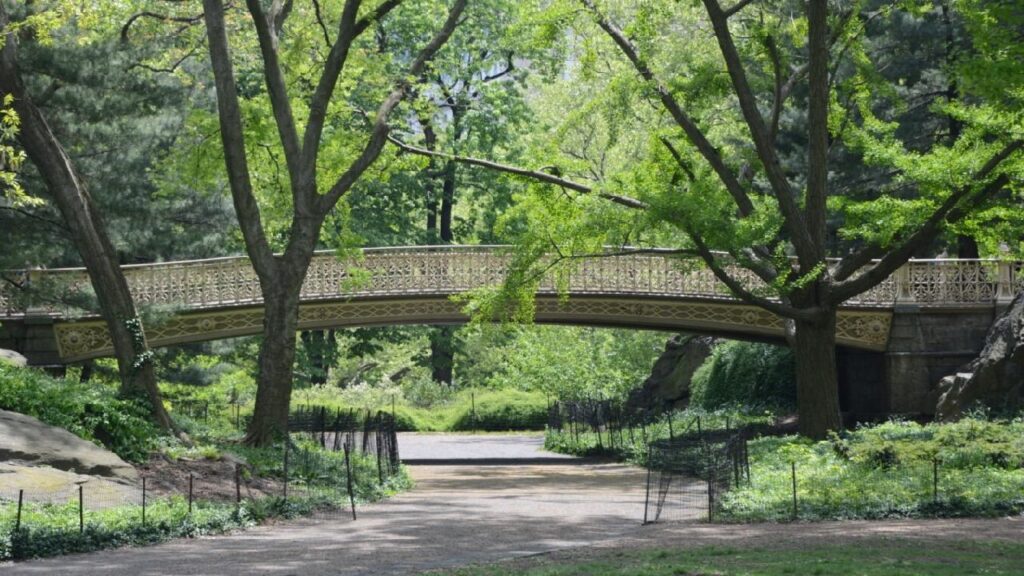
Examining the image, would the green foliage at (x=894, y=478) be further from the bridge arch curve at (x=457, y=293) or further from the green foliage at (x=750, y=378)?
the green foliage at (x=750, y=378)

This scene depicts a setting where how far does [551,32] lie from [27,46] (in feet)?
27.7

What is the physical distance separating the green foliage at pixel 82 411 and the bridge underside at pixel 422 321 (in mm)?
9765

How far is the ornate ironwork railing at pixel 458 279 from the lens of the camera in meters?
30.3

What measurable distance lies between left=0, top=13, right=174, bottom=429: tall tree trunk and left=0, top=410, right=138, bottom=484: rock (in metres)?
3.68

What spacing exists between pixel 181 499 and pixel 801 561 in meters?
8.14

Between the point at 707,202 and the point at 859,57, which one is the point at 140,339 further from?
the point at 859,57

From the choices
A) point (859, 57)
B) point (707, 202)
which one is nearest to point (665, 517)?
point (707, 202)

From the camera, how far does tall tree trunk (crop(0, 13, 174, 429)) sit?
66.1 ft

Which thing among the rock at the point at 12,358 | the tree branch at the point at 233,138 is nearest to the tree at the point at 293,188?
the tree branch at the point at 233,138

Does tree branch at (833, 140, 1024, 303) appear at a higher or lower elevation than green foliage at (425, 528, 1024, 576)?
higher

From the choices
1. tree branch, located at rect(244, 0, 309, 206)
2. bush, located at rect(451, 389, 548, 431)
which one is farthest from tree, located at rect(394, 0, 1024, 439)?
bush, located at rect(451, 389, 548, 431)

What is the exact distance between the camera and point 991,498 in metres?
16.1

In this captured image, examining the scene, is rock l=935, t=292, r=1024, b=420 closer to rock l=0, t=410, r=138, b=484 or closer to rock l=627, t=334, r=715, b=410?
rock l=627, t=334, r=715, b=410

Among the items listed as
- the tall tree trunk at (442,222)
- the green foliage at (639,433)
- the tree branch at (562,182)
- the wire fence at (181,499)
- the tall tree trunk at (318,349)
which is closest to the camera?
the wire fence at (181,499)
